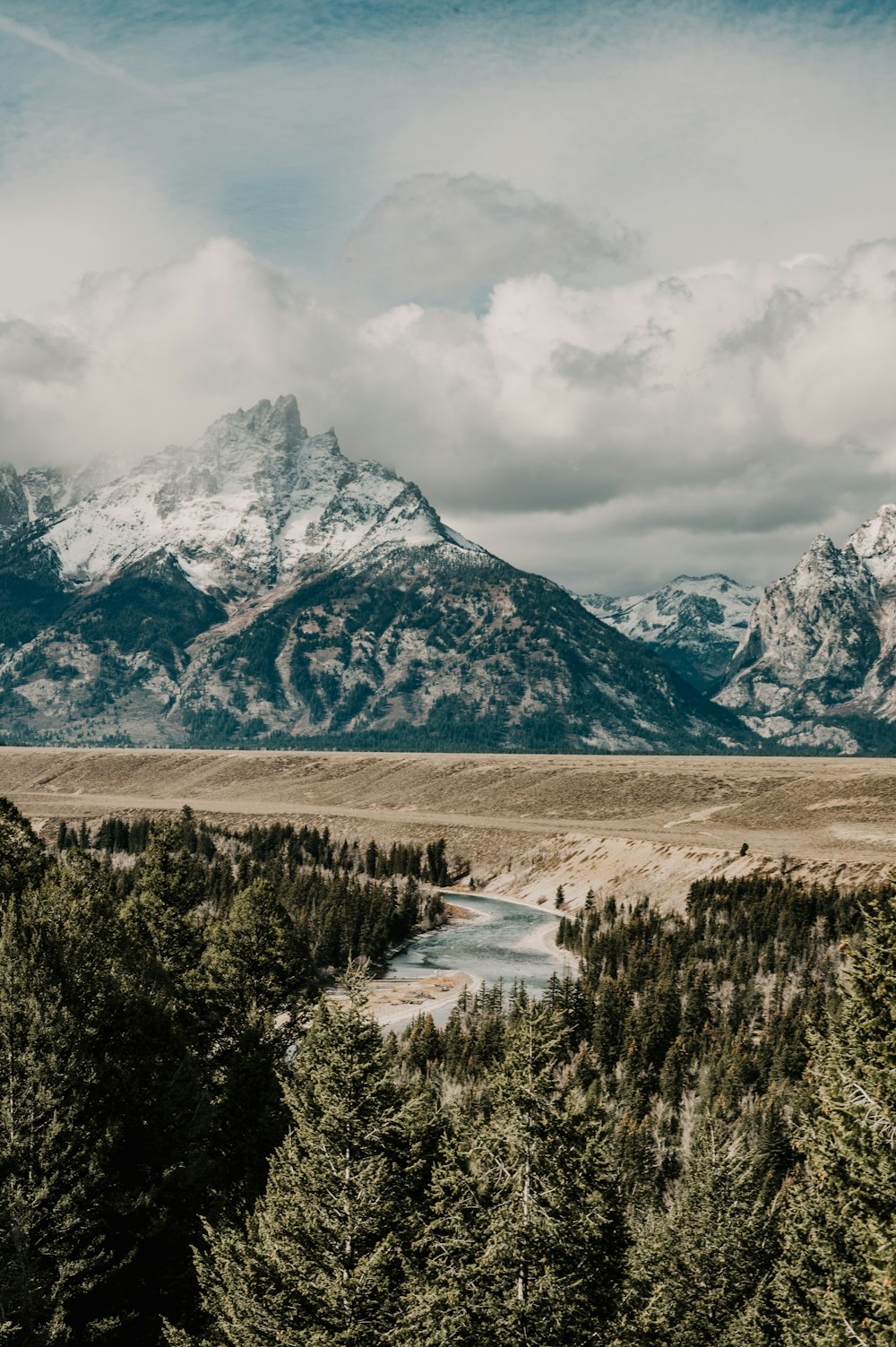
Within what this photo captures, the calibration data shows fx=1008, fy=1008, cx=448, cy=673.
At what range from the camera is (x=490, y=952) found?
124 meters

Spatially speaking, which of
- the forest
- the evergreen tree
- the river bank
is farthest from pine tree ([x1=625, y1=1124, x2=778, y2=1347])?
the river bank

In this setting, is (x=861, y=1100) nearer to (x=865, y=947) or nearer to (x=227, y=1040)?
(x=865, y=947)

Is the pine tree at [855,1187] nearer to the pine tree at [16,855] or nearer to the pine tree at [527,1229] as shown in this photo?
the pine tree at [527,1229]

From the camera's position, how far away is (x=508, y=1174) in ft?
64.7

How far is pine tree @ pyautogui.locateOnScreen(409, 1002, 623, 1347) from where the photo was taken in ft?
62.3

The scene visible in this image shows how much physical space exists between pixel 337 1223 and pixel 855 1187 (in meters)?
12.7

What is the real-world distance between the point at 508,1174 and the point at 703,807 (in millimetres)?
184728

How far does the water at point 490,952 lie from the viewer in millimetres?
110312

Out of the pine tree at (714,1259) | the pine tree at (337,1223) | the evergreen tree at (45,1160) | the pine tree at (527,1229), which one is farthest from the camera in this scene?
the pine tree at (714,1259)

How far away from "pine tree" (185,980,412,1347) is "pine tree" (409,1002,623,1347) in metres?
1.06

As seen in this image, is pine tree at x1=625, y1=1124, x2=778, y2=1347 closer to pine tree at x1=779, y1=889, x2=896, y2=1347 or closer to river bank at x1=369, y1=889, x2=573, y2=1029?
pine tree at x1=779, y1=889, x2=896, y2=1347

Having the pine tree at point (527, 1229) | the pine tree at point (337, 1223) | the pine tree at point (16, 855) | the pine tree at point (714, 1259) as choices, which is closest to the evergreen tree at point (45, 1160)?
the pine tree at point (337, 1223)

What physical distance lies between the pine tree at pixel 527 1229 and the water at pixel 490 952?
231ft

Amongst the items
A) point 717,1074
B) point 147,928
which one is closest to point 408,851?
point 717,1074
